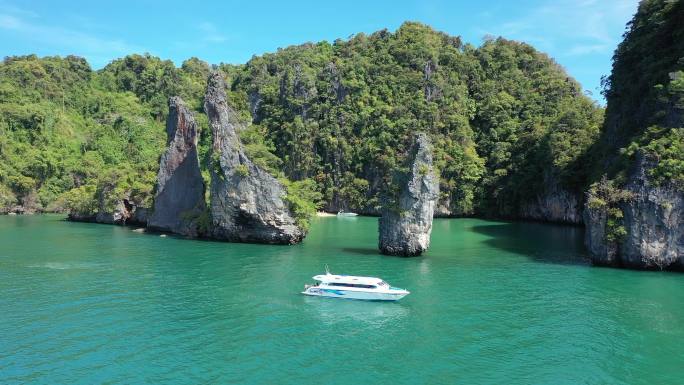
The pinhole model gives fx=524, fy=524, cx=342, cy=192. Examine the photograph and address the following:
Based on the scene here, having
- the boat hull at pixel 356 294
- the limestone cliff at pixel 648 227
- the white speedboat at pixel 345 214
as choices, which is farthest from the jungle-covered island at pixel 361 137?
the boat hull at pixel 356 294

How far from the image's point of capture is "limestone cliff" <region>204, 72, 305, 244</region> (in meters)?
64.9

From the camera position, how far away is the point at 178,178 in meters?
78.8

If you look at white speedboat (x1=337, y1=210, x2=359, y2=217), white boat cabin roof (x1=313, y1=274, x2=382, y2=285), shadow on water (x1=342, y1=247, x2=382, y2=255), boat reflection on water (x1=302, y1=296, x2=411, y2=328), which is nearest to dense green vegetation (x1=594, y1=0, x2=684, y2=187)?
shadow on water (x1=342, y1=247, x2=382, y2=255)

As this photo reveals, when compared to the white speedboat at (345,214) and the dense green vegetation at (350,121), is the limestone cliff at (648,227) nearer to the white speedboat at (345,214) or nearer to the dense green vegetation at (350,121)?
the dense green vegetation at (350,121)

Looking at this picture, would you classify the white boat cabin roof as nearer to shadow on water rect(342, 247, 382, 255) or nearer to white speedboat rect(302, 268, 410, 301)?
white speedboat rect(302, 268, 410, 301)

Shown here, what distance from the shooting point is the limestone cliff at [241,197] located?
6494 cm

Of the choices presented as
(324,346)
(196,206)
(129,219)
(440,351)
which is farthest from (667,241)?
(129,219)

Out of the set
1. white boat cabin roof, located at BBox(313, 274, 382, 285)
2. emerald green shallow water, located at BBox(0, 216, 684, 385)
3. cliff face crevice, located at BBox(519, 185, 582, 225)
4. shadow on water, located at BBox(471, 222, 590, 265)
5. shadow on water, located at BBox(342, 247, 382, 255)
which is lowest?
emerald green shallow water, located at BBox(0, 216, 684, 385)

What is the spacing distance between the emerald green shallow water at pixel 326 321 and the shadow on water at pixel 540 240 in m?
1.94

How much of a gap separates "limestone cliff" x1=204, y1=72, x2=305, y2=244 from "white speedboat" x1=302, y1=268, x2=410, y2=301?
1005 inches

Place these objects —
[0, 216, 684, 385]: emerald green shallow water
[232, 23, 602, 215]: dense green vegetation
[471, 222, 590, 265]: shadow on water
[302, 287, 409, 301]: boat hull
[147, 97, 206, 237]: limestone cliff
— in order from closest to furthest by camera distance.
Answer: [0, 216, 684, 385]: emerald green shallow water < [302, 287, 409, 301]: boat hull < [471, 222, 590, 265]: shadow on water < [147, 97, 206, 237]: limestone cliff < [232, 23, 602, 215]: dense green vegetation

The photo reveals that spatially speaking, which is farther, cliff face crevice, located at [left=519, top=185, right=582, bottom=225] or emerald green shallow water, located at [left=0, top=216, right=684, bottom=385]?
cliff face crevice, located at [left=519, top=185, right=582, bottom=225]

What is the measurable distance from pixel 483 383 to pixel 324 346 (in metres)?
8.91

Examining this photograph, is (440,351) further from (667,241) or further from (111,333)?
(667,241)
